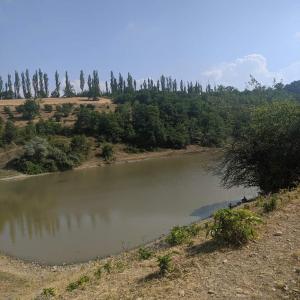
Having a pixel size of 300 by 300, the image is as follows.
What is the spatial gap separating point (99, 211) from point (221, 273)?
23.1m

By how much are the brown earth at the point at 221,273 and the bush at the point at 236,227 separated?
0.23 m

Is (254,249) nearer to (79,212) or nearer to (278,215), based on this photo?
(278,215)

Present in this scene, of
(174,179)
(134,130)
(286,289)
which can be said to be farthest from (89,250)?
(134,130)

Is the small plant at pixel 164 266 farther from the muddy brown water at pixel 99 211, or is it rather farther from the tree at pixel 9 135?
the tree at pixel 9 135

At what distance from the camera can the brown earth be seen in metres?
6.99

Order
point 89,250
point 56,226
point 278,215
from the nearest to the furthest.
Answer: point 278,215 < point 89,250 < point 56,226

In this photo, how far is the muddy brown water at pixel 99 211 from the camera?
22.2m

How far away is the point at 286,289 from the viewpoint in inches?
264

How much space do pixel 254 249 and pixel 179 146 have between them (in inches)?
2649

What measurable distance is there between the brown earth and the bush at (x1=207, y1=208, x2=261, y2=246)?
9.0 inches

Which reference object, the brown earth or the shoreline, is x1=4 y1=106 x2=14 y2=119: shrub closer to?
the shoreline

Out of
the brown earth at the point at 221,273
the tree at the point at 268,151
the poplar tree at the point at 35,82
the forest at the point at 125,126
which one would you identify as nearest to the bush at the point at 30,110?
the forest at the point at 125,126

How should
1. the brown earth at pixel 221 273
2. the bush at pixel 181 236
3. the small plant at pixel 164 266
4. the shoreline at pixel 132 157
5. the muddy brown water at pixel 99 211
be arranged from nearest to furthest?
the brown earth at pixel 221 273, the small plant at pixel 164 266, the bush at pixel 181 236, the muddy brown water at pixel 99 211, the shoreline at pixel 132 157

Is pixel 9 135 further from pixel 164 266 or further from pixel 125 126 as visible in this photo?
pixel 164 266
